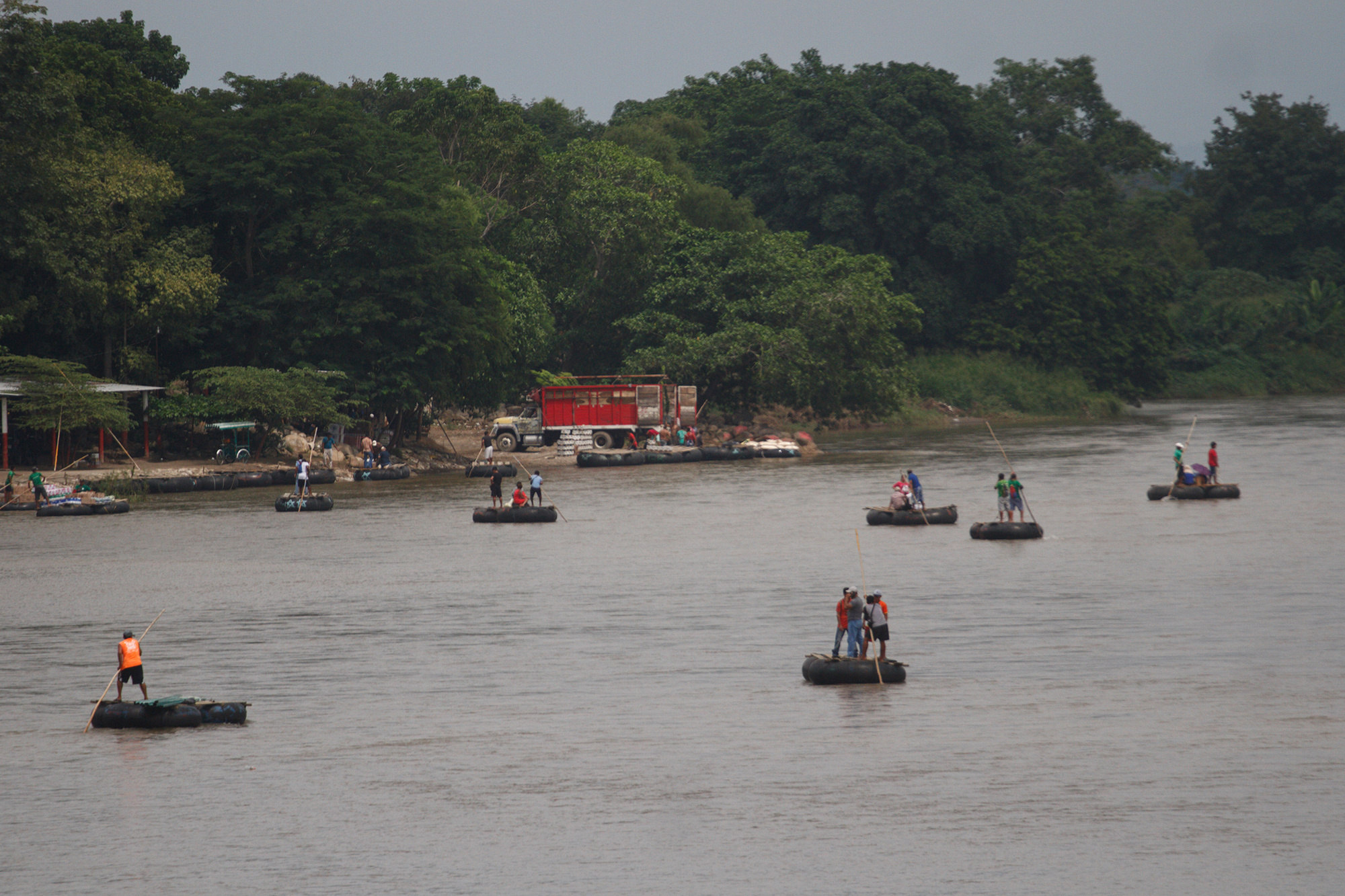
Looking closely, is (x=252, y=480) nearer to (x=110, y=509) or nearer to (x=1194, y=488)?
(x=110, y=509)

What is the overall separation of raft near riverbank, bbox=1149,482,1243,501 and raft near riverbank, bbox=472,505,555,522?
19.9 metres

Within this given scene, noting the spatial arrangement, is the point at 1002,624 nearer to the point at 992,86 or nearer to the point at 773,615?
the point at 773,615

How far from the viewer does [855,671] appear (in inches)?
914

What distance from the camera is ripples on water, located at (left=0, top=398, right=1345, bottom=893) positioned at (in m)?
15.9

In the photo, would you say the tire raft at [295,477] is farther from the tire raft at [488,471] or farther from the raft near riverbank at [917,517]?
the raft near riverbank at [917,517]

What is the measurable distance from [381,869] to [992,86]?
5022 inches

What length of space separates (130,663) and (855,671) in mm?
11437

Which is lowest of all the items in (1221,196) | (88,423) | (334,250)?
(88,423)

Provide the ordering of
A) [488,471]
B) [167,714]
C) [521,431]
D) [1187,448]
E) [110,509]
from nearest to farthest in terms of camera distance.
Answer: [167,714] → [110,509] → [488,471] → [1187,448] → [521,431]

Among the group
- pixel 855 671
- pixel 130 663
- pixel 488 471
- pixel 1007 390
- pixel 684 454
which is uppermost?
pixel 1007 390

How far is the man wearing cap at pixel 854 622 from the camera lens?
23594mm

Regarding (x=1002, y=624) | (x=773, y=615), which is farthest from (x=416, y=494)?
(x=1002, y=624)

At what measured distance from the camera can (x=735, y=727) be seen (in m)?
20.8

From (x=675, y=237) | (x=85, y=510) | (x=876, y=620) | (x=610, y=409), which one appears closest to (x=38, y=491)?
(x=85, y=510)
